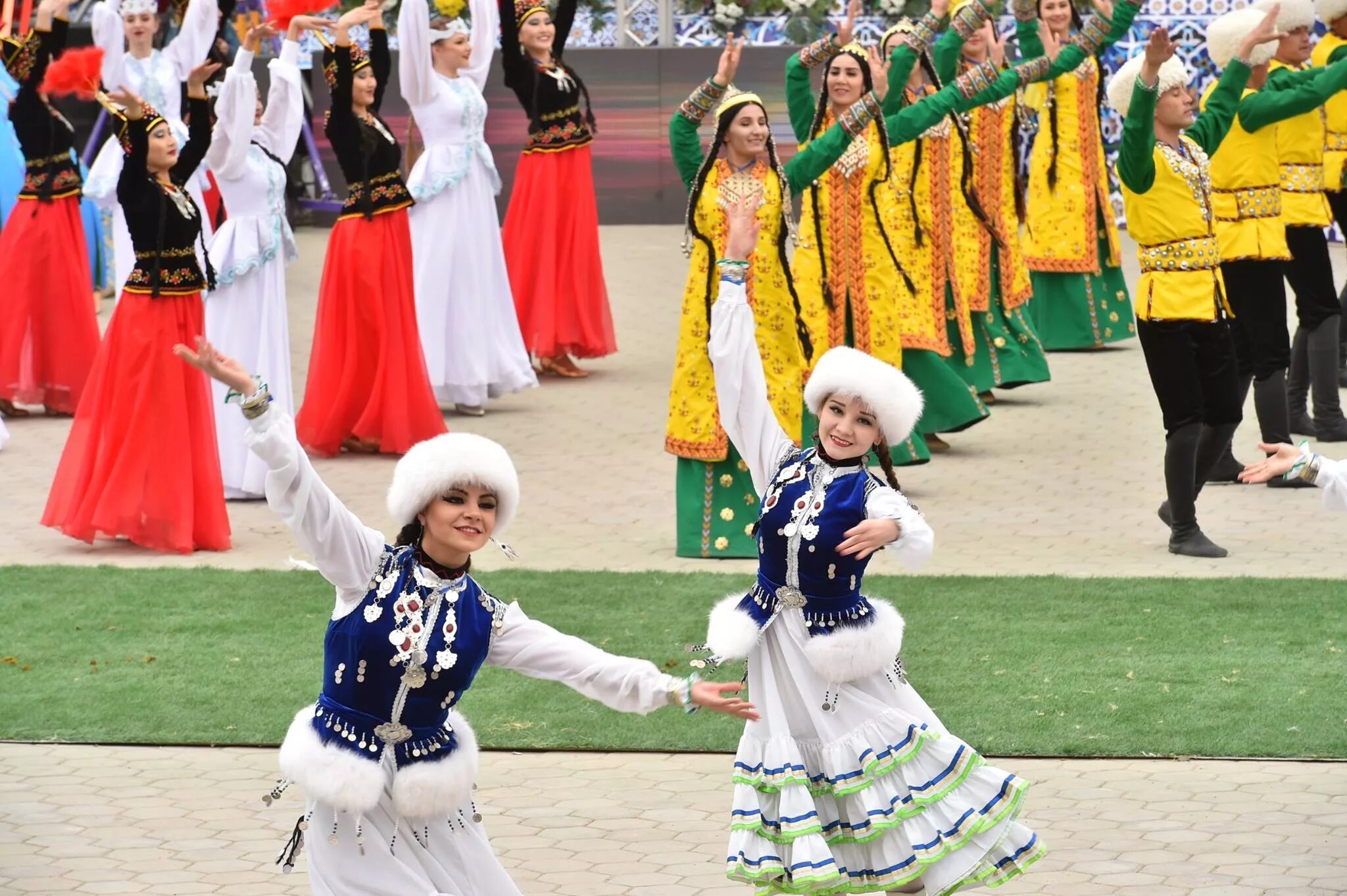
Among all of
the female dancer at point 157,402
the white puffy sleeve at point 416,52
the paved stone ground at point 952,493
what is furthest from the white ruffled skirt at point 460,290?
the female dancer at point 157,402

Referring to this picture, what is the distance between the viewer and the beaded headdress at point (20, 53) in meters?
10.9

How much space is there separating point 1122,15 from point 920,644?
3.70 meters

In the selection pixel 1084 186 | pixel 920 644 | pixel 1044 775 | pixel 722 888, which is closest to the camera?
pixel 722 888

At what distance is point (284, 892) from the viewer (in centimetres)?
521

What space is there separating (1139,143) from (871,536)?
365 centimetres

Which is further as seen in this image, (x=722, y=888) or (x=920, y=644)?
(x=920, y=644)

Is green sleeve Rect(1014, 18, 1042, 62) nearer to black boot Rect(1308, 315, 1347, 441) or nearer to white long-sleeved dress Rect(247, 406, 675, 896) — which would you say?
black boot Rect(1308, 315, 1347, 441)

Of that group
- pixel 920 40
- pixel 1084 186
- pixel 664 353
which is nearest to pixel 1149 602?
pixel 920 40

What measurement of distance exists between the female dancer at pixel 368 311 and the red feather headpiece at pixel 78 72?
1977 mm

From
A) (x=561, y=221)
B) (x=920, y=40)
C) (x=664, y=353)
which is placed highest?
(x=920, y=40)

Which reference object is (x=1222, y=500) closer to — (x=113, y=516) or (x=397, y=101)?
(x=113, y=516)

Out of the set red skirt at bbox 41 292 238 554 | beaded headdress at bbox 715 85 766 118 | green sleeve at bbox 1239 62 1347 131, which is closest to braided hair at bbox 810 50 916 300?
beaded headdress at bbox 715 85 766 118

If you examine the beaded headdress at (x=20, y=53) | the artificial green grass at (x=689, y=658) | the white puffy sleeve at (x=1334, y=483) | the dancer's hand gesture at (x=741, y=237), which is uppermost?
the dancer's hand gesture at (x=741, y=237)

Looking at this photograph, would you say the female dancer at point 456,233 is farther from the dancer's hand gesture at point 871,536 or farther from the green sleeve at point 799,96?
the dancer's hand gesture at point 871,536
